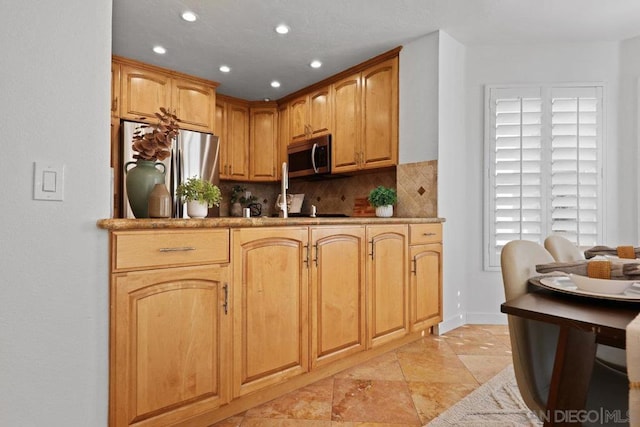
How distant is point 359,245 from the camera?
2285 mm

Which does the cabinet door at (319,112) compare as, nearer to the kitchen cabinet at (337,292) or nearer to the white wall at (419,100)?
the white wall at (419,100)

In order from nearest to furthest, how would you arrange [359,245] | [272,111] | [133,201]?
1. [133,201]
2. [359,245]
3. [272,111]

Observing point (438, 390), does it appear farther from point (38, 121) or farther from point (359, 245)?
point (38, 121)

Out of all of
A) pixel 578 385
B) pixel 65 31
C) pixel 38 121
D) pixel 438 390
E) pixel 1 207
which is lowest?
pixel 438 390

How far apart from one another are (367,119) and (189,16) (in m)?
1.68

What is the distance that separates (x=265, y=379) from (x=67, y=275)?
1006 mm

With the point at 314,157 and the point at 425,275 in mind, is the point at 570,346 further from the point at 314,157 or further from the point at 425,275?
the point at 314,157

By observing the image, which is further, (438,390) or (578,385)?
(438,390)

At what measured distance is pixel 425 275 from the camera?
110 inches

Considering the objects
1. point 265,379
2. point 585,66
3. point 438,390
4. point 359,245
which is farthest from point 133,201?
point 585,66

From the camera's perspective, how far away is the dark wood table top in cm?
71

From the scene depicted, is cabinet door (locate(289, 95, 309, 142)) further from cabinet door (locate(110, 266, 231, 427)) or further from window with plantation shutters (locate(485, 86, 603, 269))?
cabinet door (locate(110, 266, 231, 427))

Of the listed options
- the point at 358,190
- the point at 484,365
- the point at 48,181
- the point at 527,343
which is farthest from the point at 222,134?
the point at 527,343

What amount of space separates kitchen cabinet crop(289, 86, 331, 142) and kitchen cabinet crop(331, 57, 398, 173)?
13cm
